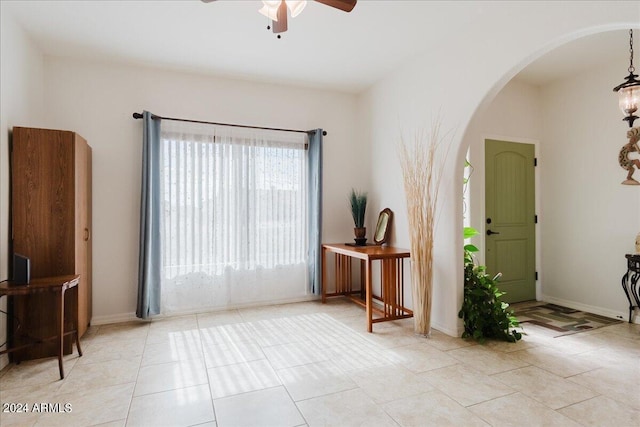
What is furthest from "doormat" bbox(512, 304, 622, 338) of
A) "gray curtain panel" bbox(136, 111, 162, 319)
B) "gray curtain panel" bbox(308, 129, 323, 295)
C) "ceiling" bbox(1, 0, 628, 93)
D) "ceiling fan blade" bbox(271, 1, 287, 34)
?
"gray curtain panel" bbox(136, 111, 162, 319)

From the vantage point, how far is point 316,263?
13.6 ft

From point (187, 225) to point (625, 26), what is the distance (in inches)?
152

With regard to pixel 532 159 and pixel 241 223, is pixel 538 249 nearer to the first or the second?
pixel 532 159

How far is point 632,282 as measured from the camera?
3.34 m

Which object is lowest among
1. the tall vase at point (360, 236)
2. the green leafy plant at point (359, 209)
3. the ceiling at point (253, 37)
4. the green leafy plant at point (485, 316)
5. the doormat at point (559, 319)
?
the doormat at point (559, 319)

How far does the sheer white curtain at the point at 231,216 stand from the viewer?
11.7 feet

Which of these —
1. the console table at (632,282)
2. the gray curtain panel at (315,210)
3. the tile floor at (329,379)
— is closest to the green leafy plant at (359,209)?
the gray curtain panel at (315,210)

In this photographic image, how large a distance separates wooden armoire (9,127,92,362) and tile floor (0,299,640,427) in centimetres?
31

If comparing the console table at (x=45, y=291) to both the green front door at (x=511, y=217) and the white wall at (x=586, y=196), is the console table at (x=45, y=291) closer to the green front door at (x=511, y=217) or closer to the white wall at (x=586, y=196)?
the green front door at (x=511, y=217)

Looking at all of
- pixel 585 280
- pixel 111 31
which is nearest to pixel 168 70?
pixel 111 31

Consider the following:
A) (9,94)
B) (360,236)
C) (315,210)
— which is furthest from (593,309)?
(9,94)

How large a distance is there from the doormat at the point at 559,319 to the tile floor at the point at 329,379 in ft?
0.61

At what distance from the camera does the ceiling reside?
255 centimetres

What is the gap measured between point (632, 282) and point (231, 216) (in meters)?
4.29
